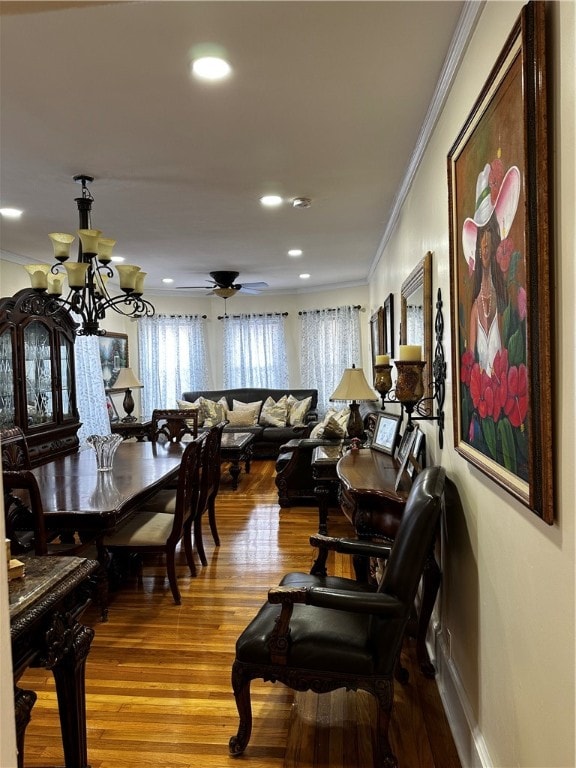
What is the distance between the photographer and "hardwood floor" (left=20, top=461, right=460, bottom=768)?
1.91 meters

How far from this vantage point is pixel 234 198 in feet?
11.8

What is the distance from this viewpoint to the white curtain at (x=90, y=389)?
20.7 feet

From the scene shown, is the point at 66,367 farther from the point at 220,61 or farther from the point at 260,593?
the point at 220,61

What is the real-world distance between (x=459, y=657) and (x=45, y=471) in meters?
2.98

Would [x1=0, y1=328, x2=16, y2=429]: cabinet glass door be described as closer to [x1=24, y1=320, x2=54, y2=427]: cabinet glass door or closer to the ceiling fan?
[x1=24, y1=320, x2=54, y2=427]: cabinet glass door

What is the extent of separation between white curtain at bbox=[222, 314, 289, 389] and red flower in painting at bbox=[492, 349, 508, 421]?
7224 millimetres

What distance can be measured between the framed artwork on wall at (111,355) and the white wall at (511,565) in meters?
5.52

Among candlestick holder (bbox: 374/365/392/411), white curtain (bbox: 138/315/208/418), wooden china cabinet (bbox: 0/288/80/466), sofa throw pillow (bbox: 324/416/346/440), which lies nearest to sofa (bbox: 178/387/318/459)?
white curtain (bbox: 138/315/208/418)

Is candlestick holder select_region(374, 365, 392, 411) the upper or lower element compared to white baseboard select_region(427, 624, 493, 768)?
upper

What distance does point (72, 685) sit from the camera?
1628 millimetres

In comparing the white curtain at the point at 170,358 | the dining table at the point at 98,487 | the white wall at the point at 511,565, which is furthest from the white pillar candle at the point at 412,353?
the white curtain at the point at 170,358

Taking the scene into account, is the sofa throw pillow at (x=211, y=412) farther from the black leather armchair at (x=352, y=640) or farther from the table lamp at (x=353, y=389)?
the black leather armchair at (x=352, y=640)

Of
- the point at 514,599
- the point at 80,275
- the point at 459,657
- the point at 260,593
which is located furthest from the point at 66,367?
the point at 514,599

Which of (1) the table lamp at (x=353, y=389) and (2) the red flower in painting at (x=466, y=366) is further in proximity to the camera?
(1) the table lamp at (x=353, y=389)
